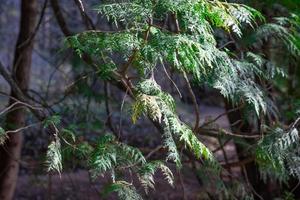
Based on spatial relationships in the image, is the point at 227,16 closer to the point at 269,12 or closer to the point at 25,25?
the point at 269,12

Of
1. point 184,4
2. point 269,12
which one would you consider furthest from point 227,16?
point 269,12

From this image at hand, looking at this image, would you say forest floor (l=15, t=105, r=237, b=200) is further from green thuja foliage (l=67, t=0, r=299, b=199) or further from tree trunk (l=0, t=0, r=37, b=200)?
green thuja foliage (l=67, t=0, r=299, b=199)

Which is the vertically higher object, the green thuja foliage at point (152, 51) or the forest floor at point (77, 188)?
the green thuja foliage at point (152, 51)

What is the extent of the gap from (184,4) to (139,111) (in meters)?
0.42

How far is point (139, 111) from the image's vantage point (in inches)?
72.6

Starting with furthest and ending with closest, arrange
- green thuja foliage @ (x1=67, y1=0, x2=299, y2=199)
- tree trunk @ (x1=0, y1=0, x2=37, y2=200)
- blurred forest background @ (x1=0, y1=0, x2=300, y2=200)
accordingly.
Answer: tree trunk @ (x1=0, y1=0, x2=37, y2=200)
blurred forest background @ (x1=0, y1=0, x2=300, y2=200)
green thuja foliage @ (x1=67, y1=0, x2=299, y2=199)

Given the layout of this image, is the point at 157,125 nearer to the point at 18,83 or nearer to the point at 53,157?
the point at 53,157

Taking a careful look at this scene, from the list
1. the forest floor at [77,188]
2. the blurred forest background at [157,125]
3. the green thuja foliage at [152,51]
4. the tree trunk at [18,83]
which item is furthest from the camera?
the forest floor at [77,188]

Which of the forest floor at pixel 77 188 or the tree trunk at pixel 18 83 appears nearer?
the tree trunk at pixel 18 83

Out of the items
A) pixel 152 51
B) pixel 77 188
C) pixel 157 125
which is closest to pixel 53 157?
pixel 152 51

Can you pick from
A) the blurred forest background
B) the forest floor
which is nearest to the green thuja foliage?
the blurred forest background

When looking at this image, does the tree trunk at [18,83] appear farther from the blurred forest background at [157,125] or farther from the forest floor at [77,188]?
the forest floor at [77,188]

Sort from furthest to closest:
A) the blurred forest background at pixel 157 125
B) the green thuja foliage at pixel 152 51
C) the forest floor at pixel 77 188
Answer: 1. the forest floor at pixel 77 188
2. the blurred forest background at pixel 157 125
3. the green thuja foliage at pixel 152 51

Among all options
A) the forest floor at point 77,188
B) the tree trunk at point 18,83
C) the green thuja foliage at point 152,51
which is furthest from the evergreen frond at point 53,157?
the forest floor at point 77,188
